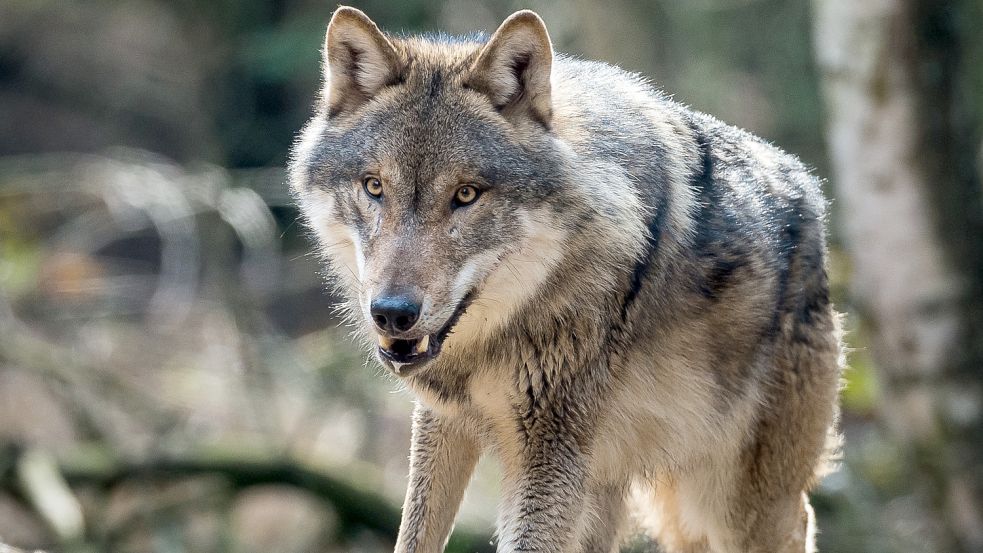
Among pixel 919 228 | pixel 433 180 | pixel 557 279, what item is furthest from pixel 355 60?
pixel 919 228

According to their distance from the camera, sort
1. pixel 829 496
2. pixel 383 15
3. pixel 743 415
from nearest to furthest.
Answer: pixel 743 415, pixel 829 496, pixel 383 15

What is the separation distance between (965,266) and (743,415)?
177 inches

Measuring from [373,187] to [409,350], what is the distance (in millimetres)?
638

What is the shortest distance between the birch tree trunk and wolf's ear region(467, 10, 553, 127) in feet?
16.0

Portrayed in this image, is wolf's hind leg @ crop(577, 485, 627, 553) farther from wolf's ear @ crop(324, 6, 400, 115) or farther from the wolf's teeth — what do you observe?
wolf's ear @ crop(324, 6, 400, 115)

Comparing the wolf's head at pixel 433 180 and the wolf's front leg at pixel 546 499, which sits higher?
the wolf's head at pixel 433 180

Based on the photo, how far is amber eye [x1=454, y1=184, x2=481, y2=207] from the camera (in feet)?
13.0

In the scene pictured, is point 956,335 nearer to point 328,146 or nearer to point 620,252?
point 620,252

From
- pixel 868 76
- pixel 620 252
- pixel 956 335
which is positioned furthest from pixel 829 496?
pixel 620 252

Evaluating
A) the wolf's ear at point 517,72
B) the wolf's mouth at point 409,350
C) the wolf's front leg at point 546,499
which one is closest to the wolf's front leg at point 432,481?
the wolf's front leg at point 546,499

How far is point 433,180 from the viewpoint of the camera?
3.94m

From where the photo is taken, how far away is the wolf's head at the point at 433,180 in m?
3.79

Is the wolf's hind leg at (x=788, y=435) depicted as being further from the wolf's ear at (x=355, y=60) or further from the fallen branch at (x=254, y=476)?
the fallen branch at (x=254, y=476)

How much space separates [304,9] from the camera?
59.1ft
